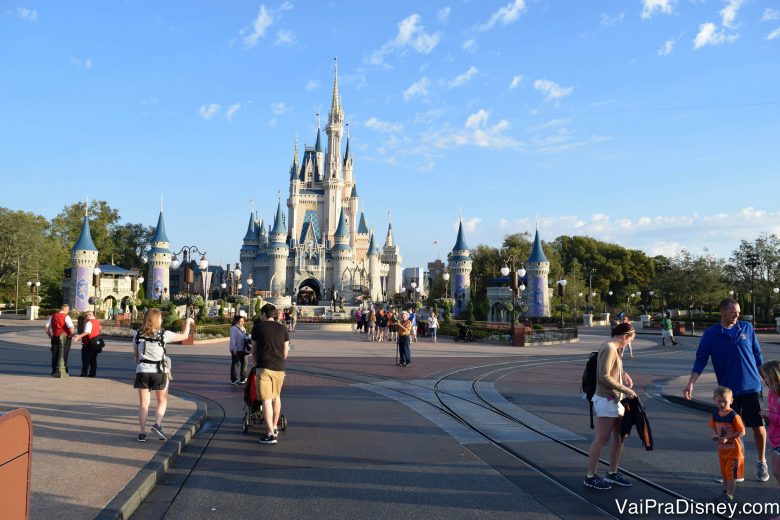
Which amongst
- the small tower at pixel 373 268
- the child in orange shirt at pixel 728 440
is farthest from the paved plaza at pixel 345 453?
the small tower at pixel 373 268

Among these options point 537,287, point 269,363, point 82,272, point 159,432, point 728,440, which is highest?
point 82,272

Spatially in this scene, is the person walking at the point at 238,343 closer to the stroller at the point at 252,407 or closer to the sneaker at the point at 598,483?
the stroller at the point at 252,407

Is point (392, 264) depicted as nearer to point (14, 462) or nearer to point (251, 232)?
point (251, 232)

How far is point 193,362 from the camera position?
63.0 ft

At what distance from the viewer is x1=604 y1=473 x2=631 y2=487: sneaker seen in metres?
6.16

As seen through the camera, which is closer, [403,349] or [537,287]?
[403,349]

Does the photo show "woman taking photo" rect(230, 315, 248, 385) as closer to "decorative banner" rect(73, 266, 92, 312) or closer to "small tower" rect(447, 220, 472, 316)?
"decorative banner" rect(73, 266, 92, 312)

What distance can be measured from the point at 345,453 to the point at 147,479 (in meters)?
2.42

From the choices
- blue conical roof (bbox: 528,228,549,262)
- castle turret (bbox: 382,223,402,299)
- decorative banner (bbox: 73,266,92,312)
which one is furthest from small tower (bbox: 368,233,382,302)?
decorative banner (bbox: 73,266,92,312)

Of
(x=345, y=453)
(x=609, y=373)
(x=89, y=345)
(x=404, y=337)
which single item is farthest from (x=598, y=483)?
(x=404, y=337)

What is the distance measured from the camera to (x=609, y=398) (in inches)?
237

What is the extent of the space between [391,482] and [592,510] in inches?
77.5

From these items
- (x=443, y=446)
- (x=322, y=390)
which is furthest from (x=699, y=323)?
(x=443, y=446)

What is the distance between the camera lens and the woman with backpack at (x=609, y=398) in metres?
5.97
